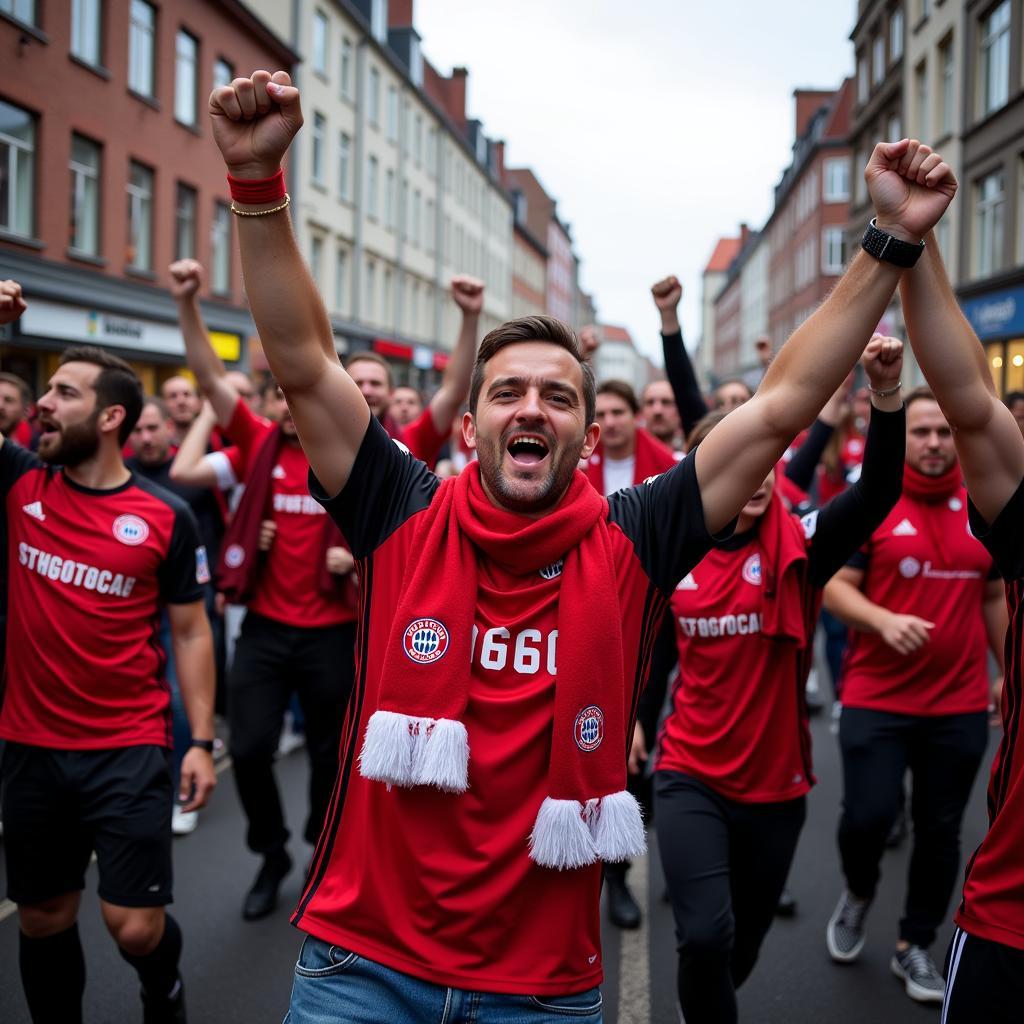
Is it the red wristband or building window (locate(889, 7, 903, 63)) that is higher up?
building window (locate(889, 7, 903, 63))

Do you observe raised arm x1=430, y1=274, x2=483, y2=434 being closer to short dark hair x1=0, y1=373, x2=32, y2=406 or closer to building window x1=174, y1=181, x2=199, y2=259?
short dark hair x1=0, y1=373, x2=32, y2=406

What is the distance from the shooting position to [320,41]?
95.5 feet

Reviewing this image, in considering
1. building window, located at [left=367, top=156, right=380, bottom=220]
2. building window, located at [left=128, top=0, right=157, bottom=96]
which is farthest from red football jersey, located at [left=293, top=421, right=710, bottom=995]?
building window, located at [left=367, top=156, right=380, bottom=220]

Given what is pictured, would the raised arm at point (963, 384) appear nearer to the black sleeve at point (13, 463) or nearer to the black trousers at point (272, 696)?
the black sleeve at point (13, 463)

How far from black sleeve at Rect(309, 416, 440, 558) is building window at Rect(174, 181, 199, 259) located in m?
20.4

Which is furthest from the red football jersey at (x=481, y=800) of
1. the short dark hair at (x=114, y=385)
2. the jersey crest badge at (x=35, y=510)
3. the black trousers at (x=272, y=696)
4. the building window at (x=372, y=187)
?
the building window at (x=372, y=187)

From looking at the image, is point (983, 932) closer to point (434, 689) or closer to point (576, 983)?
point (576, 983)

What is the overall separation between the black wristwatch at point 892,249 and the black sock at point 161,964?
2800 mm

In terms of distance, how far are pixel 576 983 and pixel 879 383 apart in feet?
6.11

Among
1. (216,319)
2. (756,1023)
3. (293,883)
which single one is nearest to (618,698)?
(756,1023)

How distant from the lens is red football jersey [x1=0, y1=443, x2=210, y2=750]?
347 cm

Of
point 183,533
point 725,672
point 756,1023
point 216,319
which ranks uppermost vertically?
point 216,319

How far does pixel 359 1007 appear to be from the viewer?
2.16m

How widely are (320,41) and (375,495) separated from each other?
29.7m
